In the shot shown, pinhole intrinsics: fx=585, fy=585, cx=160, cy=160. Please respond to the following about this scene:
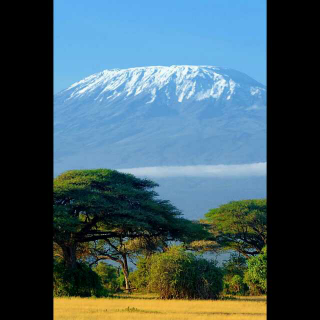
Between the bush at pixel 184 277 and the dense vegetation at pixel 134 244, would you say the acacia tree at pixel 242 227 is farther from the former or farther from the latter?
the bush at pixel 184 277

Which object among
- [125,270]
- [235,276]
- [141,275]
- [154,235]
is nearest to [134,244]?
[154,235]

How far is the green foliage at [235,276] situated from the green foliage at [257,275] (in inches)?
14.2

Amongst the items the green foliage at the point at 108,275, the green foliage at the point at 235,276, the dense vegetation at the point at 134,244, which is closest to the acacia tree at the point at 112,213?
the dense vegetation at the point at 134,244

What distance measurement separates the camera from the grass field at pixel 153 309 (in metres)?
12.1

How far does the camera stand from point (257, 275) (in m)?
16.2

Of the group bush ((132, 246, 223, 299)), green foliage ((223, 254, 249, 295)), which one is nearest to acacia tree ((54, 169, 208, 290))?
green foliage ((223, 254, 249, 295))

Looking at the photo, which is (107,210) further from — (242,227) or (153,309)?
(242,227)

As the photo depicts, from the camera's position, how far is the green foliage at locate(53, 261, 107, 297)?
1448cm

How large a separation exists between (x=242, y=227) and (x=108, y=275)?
183 inches
